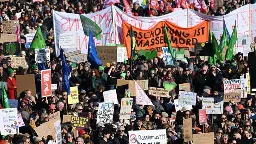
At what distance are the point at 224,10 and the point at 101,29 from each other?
221 inches

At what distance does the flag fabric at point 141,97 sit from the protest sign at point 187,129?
1442 millimetres

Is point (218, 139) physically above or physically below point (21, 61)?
below

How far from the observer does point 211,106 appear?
22375 mm

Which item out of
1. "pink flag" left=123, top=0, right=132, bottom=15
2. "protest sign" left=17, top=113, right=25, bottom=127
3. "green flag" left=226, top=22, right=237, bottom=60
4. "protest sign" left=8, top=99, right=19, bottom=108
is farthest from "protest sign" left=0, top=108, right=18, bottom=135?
"pink flag" left=123, top=0, right=132, bottom=15

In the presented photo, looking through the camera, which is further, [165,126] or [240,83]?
[240,83]

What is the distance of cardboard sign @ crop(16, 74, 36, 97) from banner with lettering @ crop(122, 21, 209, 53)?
416 centimetres

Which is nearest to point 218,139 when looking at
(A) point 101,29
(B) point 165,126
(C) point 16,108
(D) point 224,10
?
(B) point 165,126

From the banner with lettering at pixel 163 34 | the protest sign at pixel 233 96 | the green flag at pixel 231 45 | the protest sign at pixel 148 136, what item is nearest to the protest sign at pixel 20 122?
the protest sign at pixel 148 136

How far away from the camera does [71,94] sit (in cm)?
2134

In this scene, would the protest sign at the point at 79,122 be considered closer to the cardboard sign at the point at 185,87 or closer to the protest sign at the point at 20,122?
the protest sign at the point at 20,122

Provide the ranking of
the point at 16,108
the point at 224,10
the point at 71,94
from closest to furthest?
the point at 16,108 → the point at 71,94 → the point at 224,10

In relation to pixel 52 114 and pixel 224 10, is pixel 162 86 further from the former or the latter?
pixel 224 10

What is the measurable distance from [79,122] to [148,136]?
1.34 meters

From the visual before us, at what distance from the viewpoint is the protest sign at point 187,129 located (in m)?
20.7
